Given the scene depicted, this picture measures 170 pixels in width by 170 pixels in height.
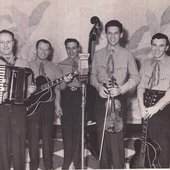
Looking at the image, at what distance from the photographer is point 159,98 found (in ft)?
8.55

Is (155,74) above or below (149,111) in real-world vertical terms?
above

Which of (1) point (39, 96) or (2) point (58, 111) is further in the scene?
(2) point (58, 111)

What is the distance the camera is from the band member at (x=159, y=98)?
262 centimetres

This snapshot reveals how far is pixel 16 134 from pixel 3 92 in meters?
0.34

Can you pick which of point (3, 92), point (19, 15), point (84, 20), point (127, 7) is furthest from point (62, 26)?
point (3, 92)

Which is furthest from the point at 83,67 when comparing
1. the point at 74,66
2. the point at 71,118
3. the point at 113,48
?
the point at 71,118

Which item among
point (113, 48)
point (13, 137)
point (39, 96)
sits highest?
point (113, 48)

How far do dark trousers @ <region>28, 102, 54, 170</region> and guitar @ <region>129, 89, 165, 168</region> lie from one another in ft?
2.15

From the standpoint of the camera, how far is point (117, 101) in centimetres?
261

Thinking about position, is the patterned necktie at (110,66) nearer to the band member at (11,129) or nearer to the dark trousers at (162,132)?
the dark trousers at (162,132)

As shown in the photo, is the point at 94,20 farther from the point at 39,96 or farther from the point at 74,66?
the point at 39,96

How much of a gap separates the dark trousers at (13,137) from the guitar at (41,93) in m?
0.07

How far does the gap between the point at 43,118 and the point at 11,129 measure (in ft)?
0.84

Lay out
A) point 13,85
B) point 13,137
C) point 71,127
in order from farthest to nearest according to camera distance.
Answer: point 71,127 → point 13,137 → point 13,85
